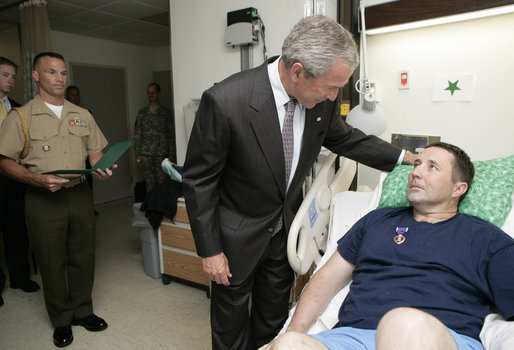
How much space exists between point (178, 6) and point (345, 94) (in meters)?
1.62

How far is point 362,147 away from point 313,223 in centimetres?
39

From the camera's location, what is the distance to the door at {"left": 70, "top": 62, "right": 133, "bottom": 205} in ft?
16.5

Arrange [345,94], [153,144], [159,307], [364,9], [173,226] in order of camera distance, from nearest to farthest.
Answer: [364,9]
[345,94]
[159,307]
[173,226]
[153,144]

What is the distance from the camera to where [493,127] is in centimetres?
182

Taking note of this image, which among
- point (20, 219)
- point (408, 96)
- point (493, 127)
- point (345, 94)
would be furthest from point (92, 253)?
point (493, 127)

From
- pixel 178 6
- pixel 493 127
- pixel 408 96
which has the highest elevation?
pixel 178 6

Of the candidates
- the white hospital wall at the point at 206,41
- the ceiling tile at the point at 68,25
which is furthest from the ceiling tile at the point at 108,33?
the white hospital wall at the point at 206,41

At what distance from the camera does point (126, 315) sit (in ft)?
7.98

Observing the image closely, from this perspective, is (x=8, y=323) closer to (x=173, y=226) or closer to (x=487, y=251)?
(x=173, y=226)

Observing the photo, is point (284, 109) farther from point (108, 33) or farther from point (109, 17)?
point (108, 33)

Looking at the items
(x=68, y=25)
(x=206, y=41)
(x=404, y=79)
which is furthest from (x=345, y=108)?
(x=68, y=25)

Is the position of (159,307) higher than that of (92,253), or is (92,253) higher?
(92,253)

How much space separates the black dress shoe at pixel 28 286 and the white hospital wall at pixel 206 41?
1.44m

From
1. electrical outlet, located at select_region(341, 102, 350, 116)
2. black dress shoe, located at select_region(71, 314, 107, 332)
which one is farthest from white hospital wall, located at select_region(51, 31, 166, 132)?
electrical outlet, located at select_region(341, 102, 350, 116)
